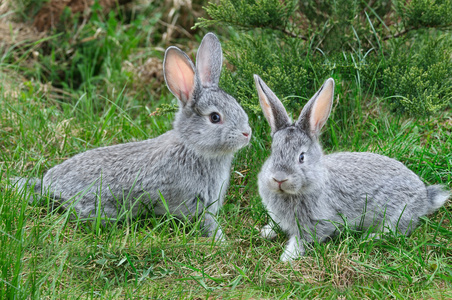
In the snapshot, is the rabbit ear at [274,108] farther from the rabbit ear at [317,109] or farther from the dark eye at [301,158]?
the dark eye at [301,158]

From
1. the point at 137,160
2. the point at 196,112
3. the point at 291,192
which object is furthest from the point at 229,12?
the point at 291,192

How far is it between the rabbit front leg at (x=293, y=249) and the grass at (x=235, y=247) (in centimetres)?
7

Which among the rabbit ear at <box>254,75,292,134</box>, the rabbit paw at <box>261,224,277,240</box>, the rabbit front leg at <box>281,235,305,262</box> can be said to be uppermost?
the rabbit ear at <box>254,75,292,134</box>

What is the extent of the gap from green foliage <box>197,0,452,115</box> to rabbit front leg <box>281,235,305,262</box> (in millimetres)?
1370

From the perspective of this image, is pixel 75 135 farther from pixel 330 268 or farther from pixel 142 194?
pixel 330 268

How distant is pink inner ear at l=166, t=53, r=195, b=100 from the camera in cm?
481

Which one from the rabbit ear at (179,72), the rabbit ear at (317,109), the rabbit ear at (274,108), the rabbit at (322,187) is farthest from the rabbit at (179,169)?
the rabbit ear at (317,109)

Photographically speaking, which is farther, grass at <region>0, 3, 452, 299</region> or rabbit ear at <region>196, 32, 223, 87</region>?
rabbit ear at <region>196, 32, 223, 87</region>

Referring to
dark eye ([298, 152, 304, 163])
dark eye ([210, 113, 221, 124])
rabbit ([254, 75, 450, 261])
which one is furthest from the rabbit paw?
dark eye ([210, 113, 221, 124])

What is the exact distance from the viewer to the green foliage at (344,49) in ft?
17.4

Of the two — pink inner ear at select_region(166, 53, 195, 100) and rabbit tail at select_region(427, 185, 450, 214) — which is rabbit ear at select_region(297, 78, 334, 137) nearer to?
pink inner ear at select_region(166, 53, 195, 100)

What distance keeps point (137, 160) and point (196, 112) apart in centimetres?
69

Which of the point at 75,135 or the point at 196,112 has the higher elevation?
the point at 196,112

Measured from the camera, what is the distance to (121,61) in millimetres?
7742
